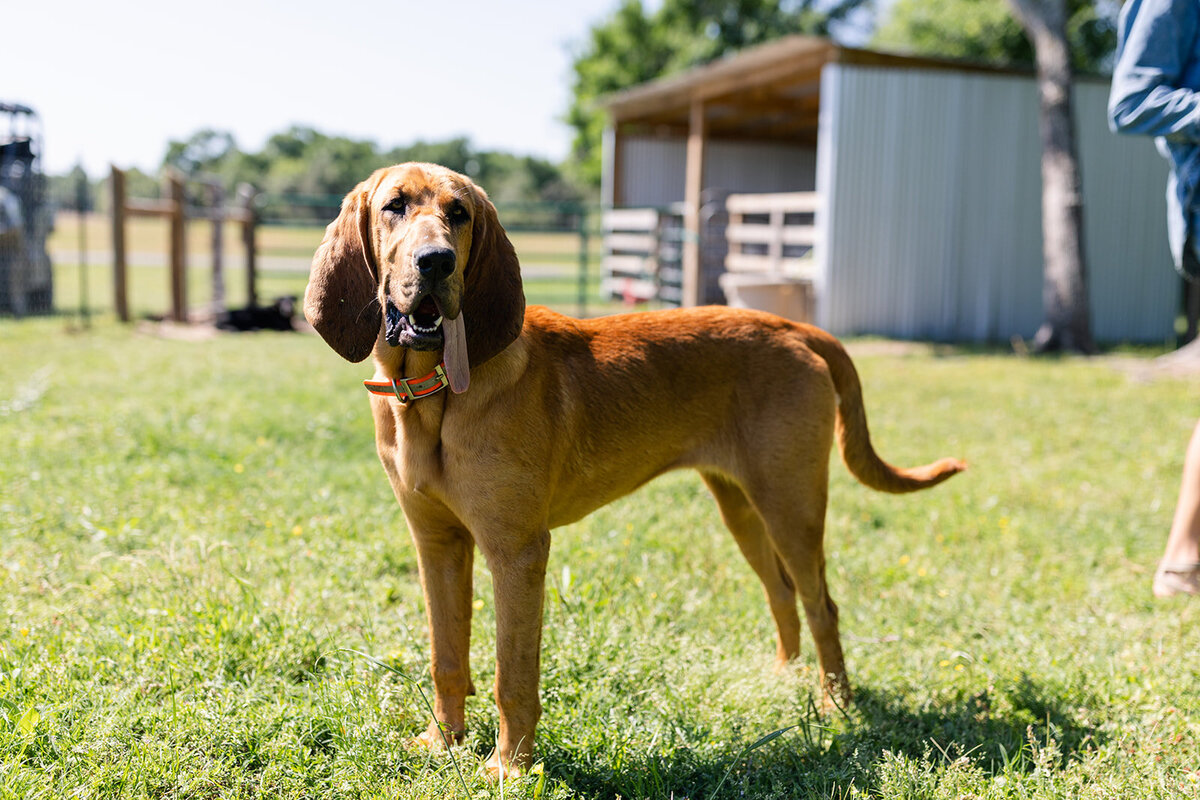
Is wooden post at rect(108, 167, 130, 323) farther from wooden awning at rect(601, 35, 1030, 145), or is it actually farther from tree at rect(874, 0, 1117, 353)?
tree at rect(874, 0, 1117, 353)

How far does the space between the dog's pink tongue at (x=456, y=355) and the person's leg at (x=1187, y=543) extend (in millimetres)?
2664

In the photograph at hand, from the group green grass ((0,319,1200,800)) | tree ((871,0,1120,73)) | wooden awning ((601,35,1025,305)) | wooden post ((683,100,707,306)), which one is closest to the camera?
green grass ((0,319,1200,800))

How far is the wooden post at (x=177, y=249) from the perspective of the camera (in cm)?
1268

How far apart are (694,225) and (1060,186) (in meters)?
5.81

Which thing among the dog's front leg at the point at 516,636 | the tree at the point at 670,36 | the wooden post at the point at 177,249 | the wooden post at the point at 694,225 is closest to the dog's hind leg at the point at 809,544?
the dog's front leg at the point at 516,636

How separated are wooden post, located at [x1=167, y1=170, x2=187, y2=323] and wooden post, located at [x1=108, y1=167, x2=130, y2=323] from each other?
22.4 inches

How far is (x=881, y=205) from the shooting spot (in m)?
13.3

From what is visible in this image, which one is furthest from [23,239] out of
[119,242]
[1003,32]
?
[1003,32]

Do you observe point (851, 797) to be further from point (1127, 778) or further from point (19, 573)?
point (19, 573)

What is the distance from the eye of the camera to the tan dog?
2.54 m

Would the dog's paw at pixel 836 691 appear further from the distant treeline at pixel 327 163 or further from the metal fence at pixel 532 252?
the distant treeline at pixel 327 163

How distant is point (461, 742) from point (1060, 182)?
1141 centimetres

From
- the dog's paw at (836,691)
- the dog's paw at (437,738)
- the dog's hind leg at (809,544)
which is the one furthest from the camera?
the dog's paw at (836,691)

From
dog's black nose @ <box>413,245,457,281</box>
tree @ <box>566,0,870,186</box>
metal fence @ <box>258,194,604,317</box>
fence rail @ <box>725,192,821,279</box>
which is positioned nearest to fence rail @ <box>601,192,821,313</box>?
fence rail @ <box>725,192,821,279</box>
